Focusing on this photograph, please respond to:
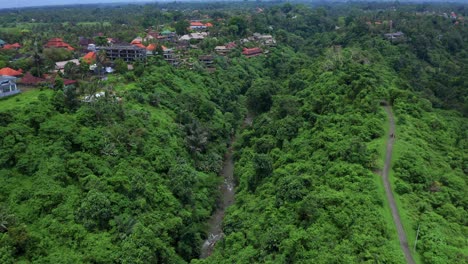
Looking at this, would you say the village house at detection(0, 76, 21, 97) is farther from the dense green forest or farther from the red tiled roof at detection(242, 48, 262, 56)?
the red tiled roof at detection(242, 48, 262, 56)

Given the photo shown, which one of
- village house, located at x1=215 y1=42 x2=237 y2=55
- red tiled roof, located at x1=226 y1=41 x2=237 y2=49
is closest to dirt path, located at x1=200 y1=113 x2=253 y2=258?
village house, located at x1=215 y1=42 x2=237 y2=55

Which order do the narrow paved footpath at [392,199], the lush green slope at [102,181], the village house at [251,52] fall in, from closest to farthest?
the narrow paved footpath at [392,199], the lush green slope at [102,181], the village house at [251,52]

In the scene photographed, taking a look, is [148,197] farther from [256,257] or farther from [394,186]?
[394,186]

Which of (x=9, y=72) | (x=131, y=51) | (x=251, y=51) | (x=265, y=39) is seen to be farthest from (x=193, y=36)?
(x=9, y=72)

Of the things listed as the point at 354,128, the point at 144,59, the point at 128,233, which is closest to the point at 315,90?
the point at 354,128

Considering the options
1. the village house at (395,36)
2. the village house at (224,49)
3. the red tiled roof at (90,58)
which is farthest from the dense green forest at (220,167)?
the village house at (395,36)

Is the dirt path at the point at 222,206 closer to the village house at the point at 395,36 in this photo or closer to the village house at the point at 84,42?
the village house at the point at 84,42
